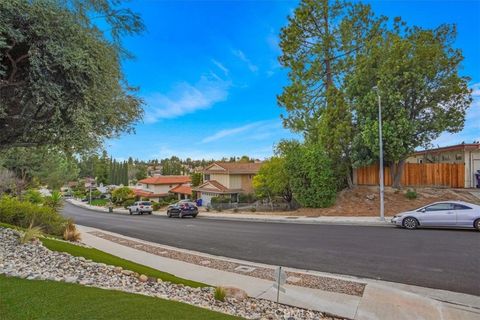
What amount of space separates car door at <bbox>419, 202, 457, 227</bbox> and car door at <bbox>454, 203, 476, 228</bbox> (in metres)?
0.17

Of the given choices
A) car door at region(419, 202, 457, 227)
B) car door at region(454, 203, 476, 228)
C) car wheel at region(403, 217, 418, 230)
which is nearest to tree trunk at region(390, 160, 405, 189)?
car wheel at region(403, 217, 418, 230)

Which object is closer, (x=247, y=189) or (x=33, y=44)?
(x=33, y=44)

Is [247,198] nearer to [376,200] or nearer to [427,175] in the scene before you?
[376,200]

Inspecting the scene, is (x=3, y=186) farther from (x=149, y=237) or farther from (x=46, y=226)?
(x=149, y=237)

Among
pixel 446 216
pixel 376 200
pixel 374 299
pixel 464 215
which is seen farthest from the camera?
pixel 376 200

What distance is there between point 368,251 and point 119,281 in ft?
27.2

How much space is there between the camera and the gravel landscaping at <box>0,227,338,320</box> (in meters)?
5.38

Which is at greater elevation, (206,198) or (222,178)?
(222,178)

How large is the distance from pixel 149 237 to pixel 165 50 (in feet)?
32.6

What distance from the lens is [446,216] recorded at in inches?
532

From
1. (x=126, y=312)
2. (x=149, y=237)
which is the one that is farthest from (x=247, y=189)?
(x=126, y=312)

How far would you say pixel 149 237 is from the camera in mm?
16438

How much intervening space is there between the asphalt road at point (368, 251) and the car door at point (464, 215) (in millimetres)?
370

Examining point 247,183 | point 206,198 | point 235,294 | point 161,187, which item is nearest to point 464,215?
point 235,294
